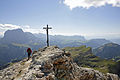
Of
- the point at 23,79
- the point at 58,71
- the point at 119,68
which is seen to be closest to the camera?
the point at 23,79

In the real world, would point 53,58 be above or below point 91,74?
above

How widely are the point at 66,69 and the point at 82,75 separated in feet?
22.1

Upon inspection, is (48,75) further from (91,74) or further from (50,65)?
(91,74)

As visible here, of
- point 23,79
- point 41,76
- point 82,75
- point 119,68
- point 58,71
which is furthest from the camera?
point 119,68

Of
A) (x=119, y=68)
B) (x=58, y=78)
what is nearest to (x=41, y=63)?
(x=58, y=78)

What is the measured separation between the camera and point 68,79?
18.7m

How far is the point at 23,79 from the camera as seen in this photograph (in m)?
13.2

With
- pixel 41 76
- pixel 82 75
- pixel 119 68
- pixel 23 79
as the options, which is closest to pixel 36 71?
pixel 41 76

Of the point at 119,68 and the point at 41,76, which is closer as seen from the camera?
the point at 41,76

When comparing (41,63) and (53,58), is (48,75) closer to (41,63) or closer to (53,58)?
(41,63)

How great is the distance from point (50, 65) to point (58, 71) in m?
2.55

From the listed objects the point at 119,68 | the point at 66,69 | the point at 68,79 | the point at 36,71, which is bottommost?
the point at 119,68

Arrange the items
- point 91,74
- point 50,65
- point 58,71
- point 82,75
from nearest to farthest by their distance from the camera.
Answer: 1. point 50,65
2. point 58,71
3. point 82,75
4. point 91,74

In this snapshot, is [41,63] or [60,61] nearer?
[41,63]
